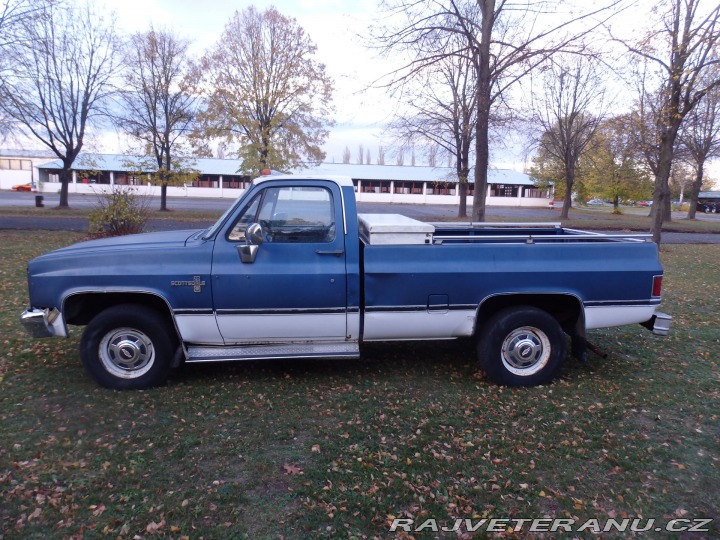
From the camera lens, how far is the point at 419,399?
4746 mm

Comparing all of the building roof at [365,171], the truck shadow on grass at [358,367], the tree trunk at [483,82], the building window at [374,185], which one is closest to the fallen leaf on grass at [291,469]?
the truck shadow on grass at [358,367]

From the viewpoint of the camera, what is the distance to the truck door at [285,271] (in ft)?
15.2

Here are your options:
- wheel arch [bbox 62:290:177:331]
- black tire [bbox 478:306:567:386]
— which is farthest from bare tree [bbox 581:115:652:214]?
wheel arch [bbox 62:290:177:331]

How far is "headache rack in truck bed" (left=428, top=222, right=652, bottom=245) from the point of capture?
516 cm

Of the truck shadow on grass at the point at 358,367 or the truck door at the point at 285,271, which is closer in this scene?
the truck door at the point at 285,271

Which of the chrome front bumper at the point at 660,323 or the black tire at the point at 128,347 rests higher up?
the chrome front bumper at the point at 660,323

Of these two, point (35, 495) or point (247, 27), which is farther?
point (247, 27)

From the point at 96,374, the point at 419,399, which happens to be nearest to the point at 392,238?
the point at 419,399

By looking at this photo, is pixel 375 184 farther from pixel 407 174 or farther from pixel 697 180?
pixel 697 180

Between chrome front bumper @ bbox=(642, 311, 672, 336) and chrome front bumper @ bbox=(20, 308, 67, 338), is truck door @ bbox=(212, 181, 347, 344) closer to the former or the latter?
chrome front bumper @ bbox=(20, 308, 67, 338)

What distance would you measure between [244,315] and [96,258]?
4.80ft

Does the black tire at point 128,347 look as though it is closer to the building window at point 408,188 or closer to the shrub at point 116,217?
the shrub at point 116,217

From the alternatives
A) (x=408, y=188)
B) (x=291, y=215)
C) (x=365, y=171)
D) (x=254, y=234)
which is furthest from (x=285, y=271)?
(x=365, y=171)

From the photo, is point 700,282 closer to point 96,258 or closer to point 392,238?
point 392,238
